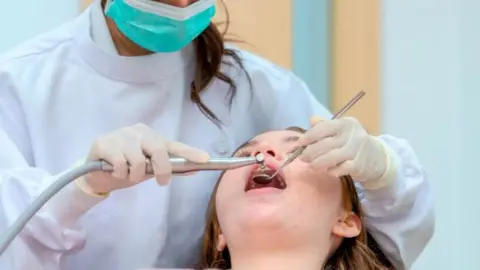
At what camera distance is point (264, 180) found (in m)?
1.28

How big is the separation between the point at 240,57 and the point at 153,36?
241 millimetres

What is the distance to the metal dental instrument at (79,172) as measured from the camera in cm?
103

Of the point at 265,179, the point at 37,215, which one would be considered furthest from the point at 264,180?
the point at 37,215

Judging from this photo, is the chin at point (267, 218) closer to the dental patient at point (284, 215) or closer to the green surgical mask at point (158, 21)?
the dental patient at point (284, 215)

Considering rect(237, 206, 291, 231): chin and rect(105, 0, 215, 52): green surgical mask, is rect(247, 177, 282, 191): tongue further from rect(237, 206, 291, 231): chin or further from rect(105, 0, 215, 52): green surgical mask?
rect(105, 0, 215, 52): green surgical mask

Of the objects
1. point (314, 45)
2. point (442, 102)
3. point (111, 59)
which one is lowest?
point (442, 102)

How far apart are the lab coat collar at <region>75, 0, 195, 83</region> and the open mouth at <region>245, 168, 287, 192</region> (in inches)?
10.6

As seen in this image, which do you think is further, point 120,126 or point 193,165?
point 120,126

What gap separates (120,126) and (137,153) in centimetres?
29

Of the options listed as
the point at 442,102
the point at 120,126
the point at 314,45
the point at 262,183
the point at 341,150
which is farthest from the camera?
the point at 314,45

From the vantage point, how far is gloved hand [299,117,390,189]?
1186 millimetres

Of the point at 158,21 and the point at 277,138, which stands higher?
the point at 158,21

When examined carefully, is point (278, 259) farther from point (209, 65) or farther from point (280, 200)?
point (209, 65)

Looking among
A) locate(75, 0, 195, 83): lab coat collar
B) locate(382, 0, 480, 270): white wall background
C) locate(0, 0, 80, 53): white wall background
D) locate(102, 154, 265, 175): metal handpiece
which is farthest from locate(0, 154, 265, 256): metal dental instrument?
locate(0, 0, 80, 53): white wall background
